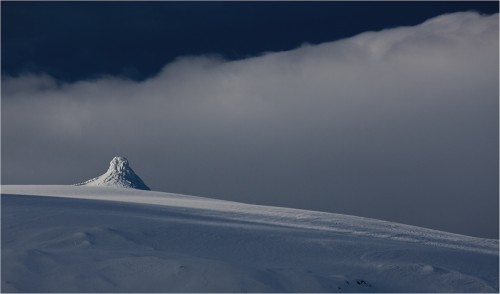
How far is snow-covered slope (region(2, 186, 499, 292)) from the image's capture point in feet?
64.5

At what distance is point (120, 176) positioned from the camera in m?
114

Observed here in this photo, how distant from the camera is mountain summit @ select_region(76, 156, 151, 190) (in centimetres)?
11256

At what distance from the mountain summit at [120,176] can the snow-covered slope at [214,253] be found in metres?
79.7

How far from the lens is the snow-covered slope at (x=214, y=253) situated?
19647mm

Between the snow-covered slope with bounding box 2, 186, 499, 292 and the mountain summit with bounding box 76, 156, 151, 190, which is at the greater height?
the mountain summit with bounding box 76, 156, 151, 190

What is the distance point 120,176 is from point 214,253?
305 ft

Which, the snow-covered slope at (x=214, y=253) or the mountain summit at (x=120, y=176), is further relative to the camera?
the mountain summit at (x=120, y=176)

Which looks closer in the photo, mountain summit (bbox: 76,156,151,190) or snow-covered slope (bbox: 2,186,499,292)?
snow-covered slope (bbox: 2,186,499,292)

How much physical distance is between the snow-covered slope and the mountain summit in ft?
262

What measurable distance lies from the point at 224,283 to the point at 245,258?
13.6 ft

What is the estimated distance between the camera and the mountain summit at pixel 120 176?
4432 inches

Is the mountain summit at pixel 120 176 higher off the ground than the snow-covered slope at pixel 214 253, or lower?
higher

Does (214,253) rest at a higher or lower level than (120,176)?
lower

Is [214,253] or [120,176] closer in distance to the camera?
[214,253]
